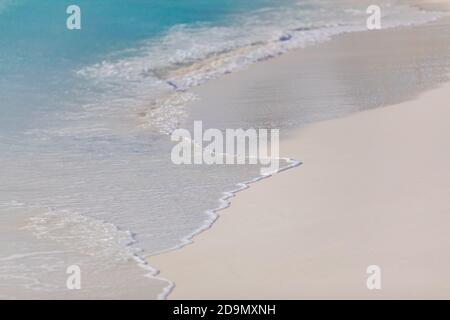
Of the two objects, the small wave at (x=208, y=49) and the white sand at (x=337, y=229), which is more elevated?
the small wave at (x=208, y=49)

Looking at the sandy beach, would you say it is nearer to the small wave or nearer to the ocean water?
the ocean water

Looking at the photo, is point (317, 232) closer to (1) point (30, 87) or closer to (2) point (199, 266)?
(2) point (199, 266)

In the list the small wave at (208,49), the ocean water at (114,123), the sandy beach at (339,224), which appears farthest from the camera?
the small wave at (208,49)

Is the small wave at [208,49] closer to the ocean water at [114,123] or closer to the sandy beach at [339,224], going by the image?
the ocean water at [114,123]

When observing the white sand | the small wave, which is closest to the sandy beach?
the white sand

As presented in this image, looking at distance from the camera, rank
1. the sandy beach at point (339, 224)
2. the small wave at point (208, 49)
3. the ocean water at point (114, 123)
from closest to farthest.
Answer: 1. the sandy beach at point (339, 224)
2. the ocean water at point (114, 123)
3. the small wave at point (208, 49)

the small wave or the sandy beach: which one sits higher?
the small wave

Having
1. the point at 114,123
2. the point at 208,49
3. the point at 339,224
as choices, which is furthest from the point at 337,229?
the point at 208,49

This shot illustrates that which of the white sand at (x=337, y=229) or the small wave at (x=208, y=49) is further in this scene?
the small wave at (x=208, y=49)

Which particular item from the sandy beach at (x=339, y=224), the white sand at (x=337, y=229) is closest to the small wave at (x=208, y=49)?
the sandy beach at (x=339, y=224)
